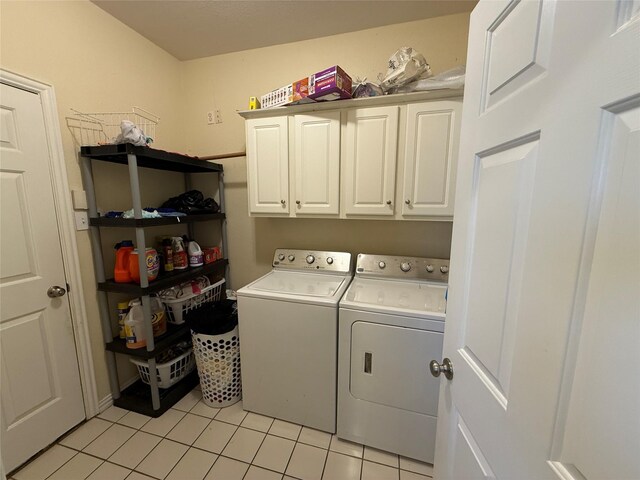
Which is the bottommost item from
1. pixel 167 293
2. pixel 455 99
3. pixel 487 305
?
pixel 167 293

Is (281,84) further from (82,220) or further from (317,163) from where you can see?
(82,220)

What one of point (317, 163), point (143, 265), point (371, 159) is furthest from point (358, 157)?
point (143, 265)

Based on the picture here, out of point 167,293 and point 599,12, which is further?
point 167,293

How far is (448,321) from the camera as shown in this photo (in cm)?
89

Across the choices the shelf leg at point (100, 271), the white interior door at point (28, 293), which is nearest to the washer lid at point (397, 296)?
the shelf leg at point (100, 271)

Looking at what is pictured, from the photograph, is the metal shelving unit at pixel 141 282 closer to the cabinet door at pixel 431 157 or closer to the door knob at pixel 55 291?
the door knob at pixel 55 291

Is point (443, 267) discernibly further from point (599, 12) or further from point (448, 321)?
point (599, 12)

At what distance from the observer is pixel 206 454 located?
152 cm

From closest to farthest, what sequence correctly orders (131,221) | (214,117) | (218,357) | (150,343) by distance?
(131,221) → (150,343) → (218,357) → (214,117)

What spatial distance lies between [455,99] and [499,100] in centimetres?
104

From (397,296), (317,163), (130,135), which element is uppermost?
(130,135)

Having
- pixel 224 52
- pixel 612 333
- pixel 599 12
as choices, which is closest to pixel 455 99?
pixel 599 12

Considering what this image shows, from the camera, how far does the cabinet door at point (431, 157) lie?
1.53 meters

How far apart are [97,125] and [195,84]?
0.94 metres
